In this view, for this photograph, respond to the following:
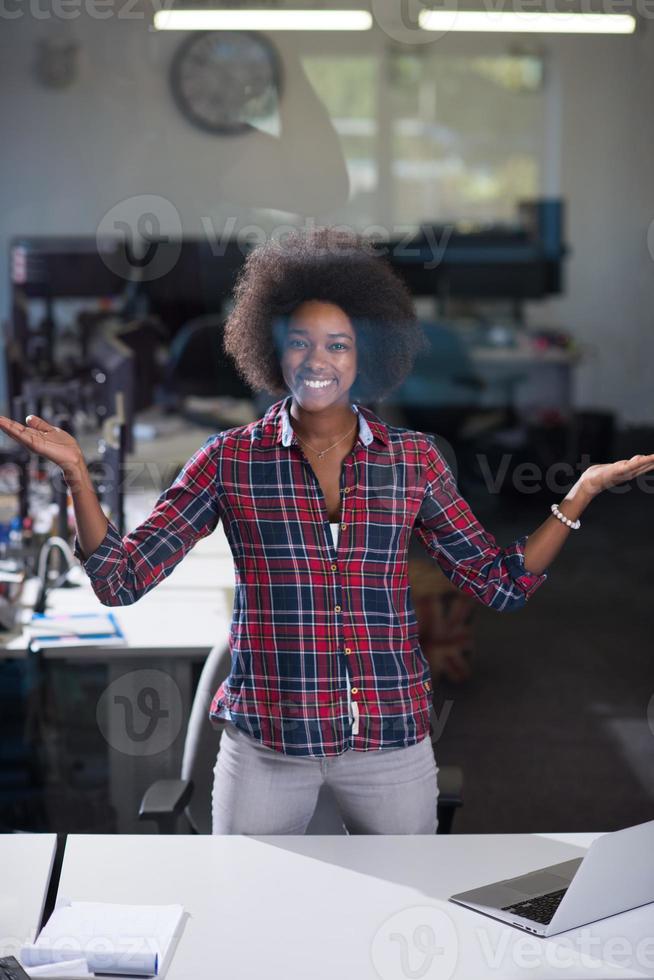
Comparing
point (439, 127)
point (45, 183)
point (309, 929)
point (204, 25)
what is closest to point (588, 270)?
point (439, 127)

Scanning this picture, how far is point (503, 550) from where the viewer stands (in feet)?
6.55

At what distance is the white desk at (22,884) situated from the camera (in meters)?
1.52

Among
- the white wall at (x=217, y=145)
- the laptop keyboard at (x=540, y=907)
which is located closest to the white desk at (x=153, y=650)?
the white wall at (x=217, y=145)

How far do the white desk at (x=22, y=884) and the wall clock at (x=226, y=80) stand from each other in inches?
79.2

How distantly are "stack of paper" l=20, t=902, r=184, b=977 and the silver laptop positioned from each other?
0.40 metres

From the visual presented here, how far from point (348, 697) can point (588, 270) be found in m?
1.81

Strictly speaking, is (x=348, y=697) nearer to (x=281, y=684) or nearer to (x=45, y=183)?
(x=281, y=684)

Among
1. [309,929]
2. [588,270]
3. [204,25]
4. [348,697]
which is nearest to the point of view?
[309,929]

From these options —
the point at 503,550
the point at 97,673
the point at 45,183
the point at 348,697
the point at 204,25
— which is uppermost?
the point at 204,25

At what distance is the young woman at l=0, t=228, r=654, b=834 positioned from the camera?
6.17 feet

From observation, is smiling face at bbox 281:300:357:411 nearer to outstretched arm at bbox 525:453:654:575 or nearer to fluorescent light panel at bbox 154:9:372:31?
outstretched arm at bbox 525:453:654:575

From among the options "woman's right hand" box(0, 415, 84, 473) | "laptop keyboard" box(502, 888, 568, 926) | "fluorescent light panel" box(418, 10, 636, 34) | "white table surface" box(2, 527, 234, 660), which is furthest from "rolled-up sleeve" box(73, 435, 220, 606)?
"fluorescent light panel" box(418, 10, 636, 34)

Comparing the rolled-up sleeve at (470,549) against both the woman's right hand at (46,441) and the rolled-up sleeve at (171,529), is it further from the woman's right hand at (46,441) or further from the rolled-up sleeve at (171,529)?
the woman's right hand at (46,441)

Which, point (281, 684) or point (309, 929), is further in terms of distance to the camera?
point (281, 684)
